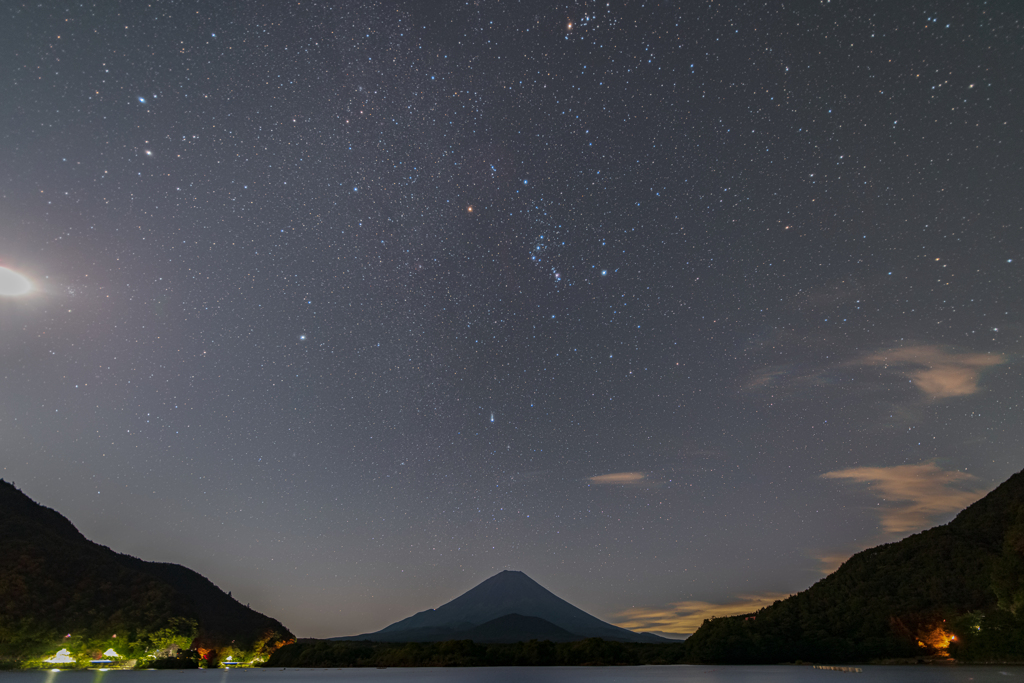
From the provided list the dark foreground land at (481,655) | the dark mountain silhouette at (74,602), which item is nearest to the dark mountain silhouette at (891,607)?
the dark foreground land at (481,655)

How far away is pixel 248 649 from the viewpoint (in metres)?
176

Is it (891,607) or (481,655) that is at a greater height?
(891,607)

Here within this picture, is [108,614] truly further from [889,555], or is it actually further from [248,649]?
[889,555]

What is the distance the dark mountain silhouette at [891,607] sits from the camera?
11561cm

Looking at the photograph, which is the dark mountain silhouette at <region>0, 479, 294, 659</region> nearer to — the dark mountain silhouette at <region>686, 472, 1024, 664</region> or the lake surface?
the lake surface

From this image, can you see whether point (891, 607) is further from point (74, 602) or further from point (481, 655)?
point (74, 602)

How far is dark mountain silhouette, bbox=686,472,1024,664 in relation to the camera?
115613 millimetres

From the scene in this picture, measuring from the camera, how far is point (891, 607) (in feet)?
410

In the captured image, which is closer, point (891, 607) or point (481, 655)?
point (891, 607)

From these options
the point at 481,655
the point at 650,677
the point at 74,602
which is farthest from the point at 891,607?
the point at 74,602

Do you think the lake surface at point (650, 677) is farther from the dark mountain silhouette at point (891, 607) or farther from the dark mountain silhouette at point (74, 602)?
the dark mountain silhouette at point (891, 607)

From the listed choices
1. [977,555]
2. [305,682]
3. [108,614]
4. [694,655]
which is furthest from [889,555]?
[108,614]

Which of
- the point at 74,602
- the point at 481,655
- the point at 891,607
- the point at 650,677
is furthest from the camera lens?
the point at 481,655

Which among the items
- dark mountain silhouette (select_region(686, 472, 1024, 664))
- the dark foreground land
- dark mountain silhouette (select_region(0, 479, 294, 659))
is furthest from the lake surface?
the dark foreground land
